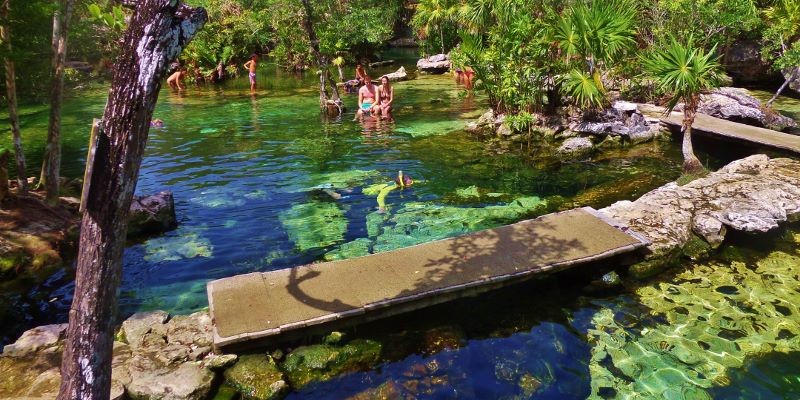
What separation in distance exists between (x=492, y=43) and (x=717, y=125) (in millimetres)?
7011

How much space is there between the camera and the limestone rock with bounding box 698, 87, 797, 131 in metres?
15.8

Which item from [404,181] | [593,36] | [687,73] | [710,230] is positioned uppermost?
[593,36]

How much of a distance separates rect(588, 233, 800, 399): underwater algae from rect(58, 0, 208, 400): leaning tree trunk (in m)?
4.92

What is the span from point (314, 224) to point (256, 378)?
4.91 m

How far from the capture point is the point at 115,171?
3395 millimetres

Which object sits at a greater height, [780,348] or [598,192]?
[598,192]

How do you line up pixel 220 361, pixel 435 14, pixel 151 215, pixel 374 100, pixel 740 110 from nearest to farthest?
pixel 220 361
pixel 151 215
pixel 740 110
pixel 374 100
pixel 435 14

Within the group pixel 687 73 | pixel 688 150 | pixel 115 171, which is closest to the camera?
pixel 115 171

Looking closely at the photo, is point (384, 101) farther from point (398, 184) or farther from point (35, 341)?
point (35, 341)

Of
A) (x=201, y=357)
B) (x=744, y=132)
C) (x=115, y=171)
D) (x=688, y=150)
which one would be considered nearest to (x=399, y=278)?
(x=201, y=357)

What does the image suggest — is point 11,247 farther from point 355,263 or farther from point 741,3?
point 741,3

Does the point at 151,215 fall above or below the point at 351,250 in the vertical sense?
above

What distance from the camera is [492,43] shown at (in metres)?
Answer: 17.1

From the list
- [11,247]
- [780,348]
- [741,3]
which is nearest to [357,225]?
[11,247]
